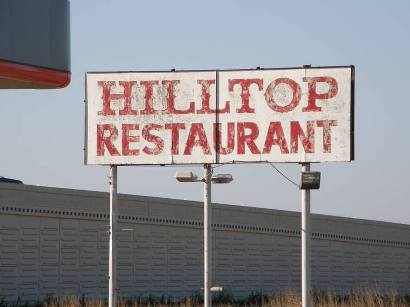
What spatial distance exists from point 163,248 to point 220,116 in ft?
54.9

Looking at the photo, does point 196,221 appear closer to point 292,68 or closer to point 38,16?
point 292,68

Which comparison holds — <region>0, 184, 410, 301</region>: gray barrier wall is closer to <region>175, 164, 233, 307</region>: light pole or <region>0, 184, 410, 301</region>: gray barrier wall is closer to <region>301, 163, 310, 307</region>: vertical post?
<region>175, 164, 233, 307</region>: light pole

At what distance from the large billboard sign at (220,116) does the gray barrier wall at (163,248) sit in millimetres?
9317

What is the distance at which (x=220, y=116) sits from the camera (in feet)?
86.5

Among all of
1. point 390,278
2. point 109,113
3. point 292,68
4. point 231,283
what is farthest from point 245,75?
point 390,278

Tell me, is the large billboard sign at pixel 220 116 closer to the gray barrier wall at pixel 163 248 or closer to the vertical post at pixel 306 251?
the vertical post at pixel 306 251

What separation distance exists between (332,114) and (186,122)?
320 cm

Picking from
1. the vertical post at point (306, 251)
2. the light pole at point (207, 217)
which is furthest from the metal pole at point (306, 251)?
the light pole at point (207, 217)

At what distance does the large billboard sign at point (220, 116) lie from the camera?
25984mm

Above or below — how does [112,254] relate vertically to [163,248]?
below

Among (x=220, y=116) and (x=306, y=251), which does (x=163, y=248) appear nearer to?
(x=220, y=116)

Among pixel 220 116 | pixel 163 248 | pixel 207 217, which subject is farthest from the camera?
pixel 163 248

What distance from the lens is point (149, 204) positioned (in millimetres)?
41812

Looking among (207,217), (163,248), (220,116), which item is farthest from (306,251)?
(163,248)
